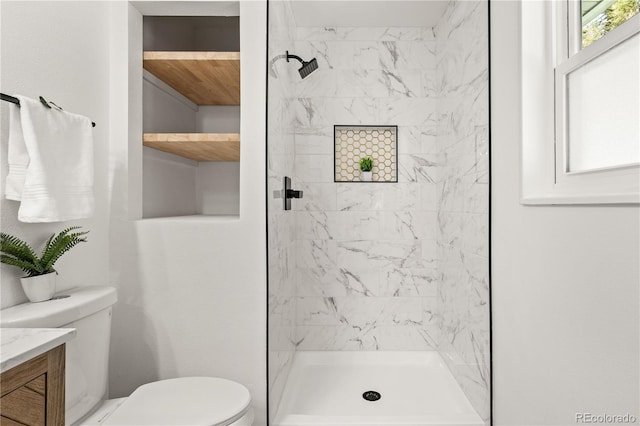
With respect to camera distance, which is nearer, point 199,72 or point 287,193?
point 199,72

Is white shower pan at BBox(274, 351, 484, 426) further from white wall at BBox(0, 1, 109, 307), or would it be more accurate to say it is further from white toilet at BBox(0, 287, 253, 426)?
white wall at BBox(0, 1, 109, 307)

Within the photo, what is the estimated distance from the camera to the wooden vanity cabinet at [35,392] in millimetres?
672

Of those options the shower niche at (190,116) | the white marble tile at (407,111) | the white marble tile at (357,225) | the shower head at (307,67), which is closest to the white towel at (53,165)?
the shower niche at (190,116)

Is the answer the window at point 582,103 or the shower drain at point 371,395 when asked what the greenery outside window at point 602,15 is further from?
the shower drain at point 371,395

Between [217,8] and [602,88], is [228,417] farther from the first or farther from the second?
[217,8]

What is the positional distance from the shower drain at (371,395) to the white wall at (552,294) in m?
0.69

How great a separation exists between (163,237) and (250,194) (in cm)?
43

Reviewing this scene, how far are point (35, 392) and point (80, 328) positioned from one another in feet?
2.08

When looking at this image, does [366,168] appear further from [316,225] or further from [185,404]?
[185,404]

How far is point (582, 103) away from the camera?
3.86ft

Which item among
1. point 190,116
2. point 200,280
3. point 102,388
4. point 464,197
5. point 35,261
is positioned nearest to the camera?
point 35,261

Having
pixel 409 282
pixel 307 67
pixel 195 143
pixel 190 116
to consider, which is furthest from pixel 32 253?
pixel 409 282

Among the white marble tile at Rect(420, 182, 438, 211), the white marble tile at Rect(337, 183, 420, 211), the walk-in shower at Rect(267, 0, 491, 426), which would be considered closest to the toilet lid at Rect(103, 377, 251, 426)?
the walk-in shower at Rect(267, 0, 491, 426)

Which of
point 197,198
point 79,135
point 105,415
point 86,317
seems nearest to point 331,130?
point 197,198
